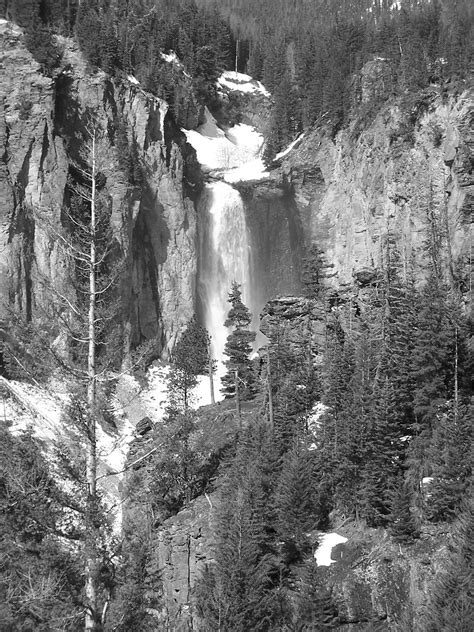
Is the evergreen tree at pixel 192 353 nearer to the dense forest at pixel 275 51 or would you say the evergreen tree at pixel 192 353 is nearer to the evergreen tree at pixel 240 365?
Answer: the evergreen tree at pixel 240 365

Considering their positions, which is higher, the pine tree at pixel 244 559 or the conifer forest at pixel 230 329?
the conifer forest at pixel 230 329

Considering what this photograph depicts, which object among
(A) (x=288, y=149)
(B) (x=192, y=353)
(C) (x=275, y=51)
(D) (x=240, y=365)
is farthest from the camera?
(C) (x=275, y=51)

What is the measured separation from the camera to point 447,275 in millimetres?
49781

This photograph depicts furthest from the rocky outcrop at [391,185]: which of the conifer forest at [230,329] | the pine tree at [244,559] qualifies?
the pine tree at [244,559]

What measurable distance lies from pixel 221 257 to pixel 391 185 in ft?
62.1

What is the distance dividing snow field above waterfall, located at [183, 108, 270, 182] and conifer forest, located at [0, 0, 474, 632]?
0.48m

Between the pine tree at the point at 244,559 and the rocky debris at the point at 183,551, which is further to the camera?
the rocky debris at the point at 183,551

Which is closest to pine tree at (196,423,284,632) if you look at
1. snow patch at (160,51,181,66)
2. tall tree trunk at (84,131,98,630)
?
tall tree trunk at (84,131,98,630)

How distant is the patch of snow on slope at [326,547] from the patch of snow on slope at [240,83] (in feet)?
267

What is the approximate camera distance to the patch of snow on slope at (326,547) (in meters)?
28.7

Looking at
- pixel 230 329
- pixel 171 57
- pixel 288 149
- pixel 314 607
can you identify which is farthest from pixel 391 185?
pixel 171 57

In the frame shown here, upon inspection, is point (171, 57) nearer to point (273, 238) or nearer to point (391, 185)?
point (273, 238)

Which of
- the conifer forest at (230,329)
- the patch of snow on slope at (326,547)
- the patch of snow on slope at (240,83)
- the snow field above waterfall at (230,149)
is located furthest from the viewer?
the patch of snow on slope at (240,83)

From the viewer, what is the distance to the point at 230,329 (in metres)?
64.8
